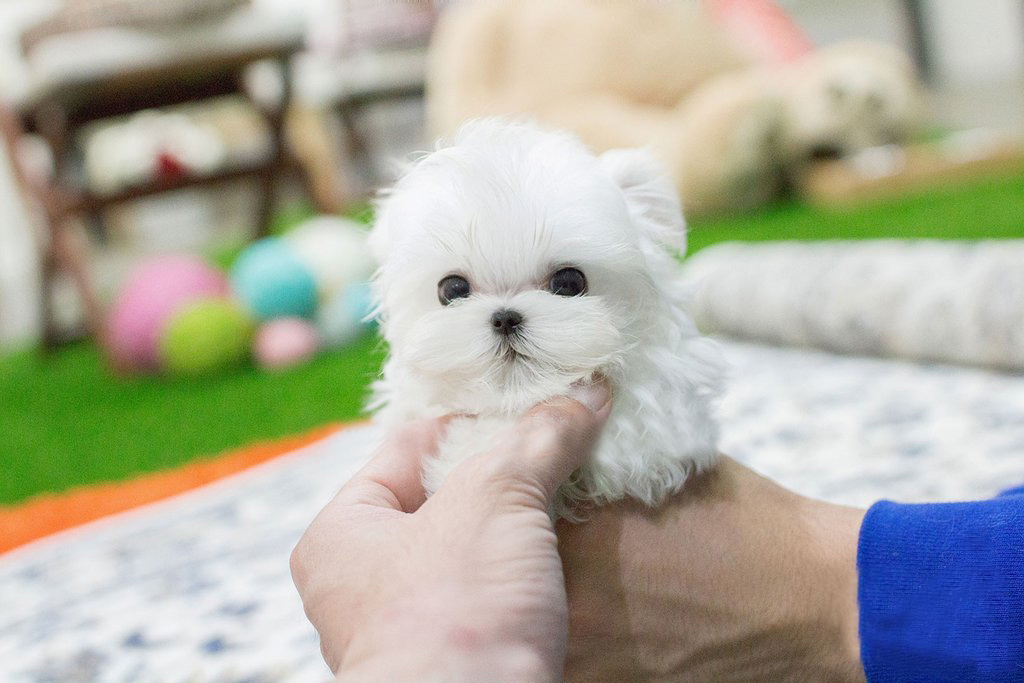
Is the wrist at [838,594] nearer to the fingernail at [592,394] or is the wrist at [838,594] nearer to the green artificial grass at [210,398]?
the fingernail at [592,394]

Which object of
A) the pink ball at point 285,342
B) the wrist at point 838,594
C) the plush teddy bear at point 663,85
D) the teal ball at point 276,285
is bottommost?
the pink ball at point 285,342

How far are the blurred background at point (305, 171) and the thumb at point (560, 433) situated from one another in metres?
0.99

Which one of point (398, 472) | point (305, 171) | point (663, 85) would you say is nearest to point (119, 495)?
point (398, 472)

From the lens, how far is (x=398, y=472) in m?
0.66

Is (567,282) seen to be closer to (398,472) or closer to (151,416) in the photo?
(398,472)

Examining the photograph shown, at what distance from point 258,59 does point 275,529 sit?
115 inches

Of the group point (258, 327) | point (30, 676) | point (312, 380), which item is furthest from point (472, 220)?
point (258, 327)

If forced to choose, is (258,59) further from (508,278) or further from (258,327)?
(508,278)

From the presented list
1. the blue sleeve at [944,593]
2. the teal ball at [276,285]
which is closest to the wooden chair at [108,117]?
the teal ball at [276,285]

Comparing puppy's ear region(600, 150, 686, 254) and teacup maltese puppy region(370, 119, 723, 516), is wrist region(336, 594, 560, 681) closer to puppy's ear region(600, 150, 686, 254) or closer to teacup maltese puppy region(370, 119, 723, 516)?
teacup maltese puppy region(370, 119, 723, 516)

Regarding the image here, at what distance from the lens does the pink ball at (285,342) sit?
263 centimetres

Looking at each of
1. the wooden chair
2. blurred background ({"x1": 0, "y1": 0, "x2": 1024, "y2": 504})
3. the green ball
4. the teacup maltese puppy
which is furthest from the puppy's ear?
the wooden chair

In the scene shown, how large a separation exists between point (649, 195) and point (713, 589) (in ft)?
1.01

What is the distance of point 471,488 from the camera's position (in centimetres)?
56
